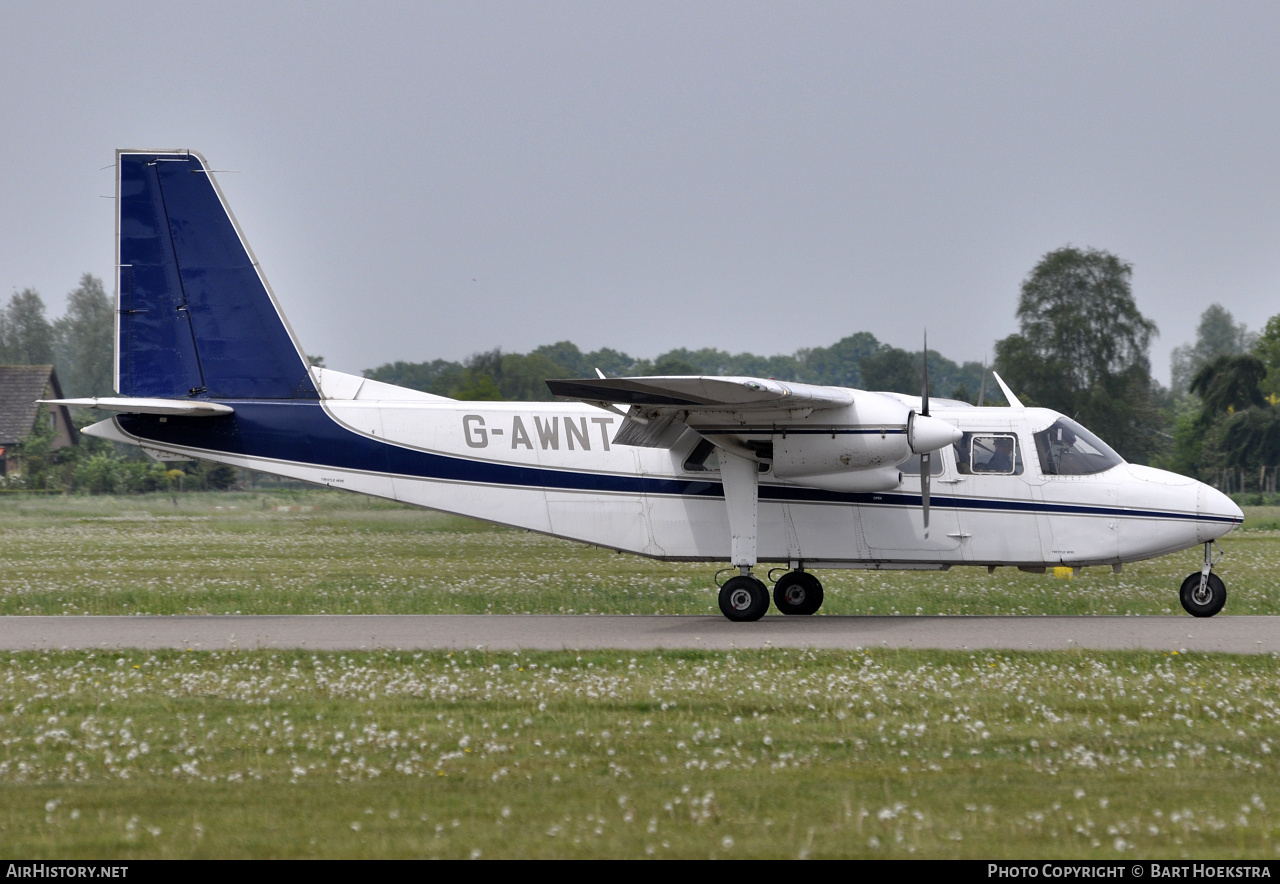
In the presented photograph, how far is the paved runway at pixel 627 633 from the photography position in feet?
40.3

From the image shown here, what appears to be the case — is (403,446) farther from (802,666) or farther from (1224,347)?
(1224,347)

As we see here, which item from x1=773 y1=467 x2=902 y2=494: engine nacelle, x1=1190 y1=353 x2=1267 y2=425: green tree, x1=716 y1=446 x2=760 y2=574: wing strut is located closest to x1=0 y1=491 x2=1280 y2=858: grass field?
x1=716 y1=446 x2=760 y2=574: wing strut

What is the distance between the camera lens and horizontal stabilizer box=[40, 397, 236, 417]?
14.9 meters

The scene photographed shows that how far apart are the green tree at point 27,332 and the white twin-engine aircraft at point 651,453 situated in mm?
80591

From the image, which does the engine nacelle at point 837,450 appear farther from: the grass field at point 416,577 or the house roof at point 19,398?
the house roof at point 19,398

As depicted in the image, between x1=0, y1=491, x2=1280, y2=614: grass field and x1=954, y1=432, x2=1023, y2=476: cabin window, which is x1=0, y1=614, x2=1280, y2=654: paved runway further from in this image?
x1=954, y1=432, x2=1023, y2=476: cabin window

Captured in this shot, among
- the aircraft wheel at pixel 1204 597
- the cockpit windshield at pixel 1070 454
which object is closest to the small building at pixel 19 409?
the cockpit windshield at pixel 1070 454

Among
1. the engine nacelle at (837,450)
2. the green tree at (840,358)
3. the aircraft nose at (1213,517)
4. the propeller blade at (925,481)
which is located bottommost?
the aircraft nose at (1213,517)

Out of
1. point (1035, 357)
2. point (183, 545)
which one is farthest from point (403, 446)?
point (1035, 357)

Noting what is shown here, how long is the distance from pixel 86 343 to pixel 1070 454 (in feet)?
328

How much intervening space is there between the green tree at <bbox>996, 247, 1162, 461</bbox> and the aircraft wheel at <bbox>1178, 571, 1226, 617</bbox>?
3051 centimetres

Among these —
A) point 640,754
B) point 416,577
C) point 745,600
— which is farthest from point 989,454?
point 416,577

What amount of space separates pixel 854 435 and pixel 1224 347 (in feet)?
475
